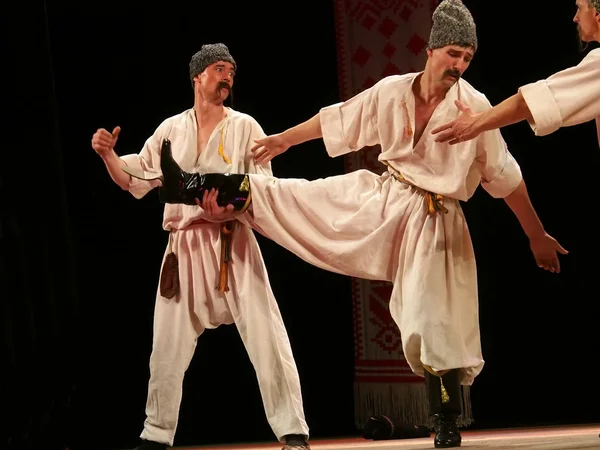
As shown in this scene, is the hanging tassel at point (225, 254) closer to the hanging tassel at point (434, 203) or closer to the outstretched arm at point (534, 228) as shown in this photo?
the hanging tassel at point (434, 203)

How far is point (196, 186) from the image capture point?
10.7ft

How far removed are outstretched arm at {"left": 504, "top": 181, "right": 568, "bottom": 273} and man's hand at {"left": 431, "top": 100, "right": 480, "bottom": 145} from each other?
541 millimetres

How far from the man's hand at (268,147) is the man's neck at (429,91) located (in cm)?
55

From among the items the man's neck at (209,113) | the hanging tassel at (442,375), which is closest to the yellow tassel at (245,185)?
the man's neck at (209,113)

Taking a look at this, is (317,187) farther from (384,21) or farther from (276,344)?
(384,21)

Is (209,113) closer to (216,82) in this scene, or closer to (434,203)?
(216,82)

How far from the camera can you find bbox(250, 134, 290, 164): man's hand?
3473 millimetres

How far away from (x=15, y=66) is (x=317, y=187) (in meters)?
1.46

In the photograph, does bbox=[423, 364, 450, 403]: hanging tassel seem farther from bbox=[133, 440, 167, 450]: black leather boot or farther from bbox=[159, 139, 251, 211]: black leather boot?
bbox=[133, 440, 167, 450]: black leather boot

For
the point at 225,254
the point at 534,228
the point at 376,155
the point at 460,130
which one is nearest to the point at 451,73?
the point at 460,130

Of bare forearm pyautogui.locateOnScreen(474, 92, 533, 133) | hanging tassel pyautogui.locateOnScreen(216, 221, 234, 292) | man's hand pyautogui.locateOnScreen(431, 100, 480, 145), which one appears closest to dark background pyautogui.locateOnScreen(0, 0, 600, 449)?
hanging tassel pyautogui.locateOnScreen(216, 221, 234, 292)

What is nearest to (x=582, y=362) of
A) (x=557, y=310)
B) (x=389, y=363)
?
(x=557, y=310)

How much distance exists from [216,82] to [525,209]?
4.23 ft

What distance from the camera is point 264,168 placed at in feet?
11.7
